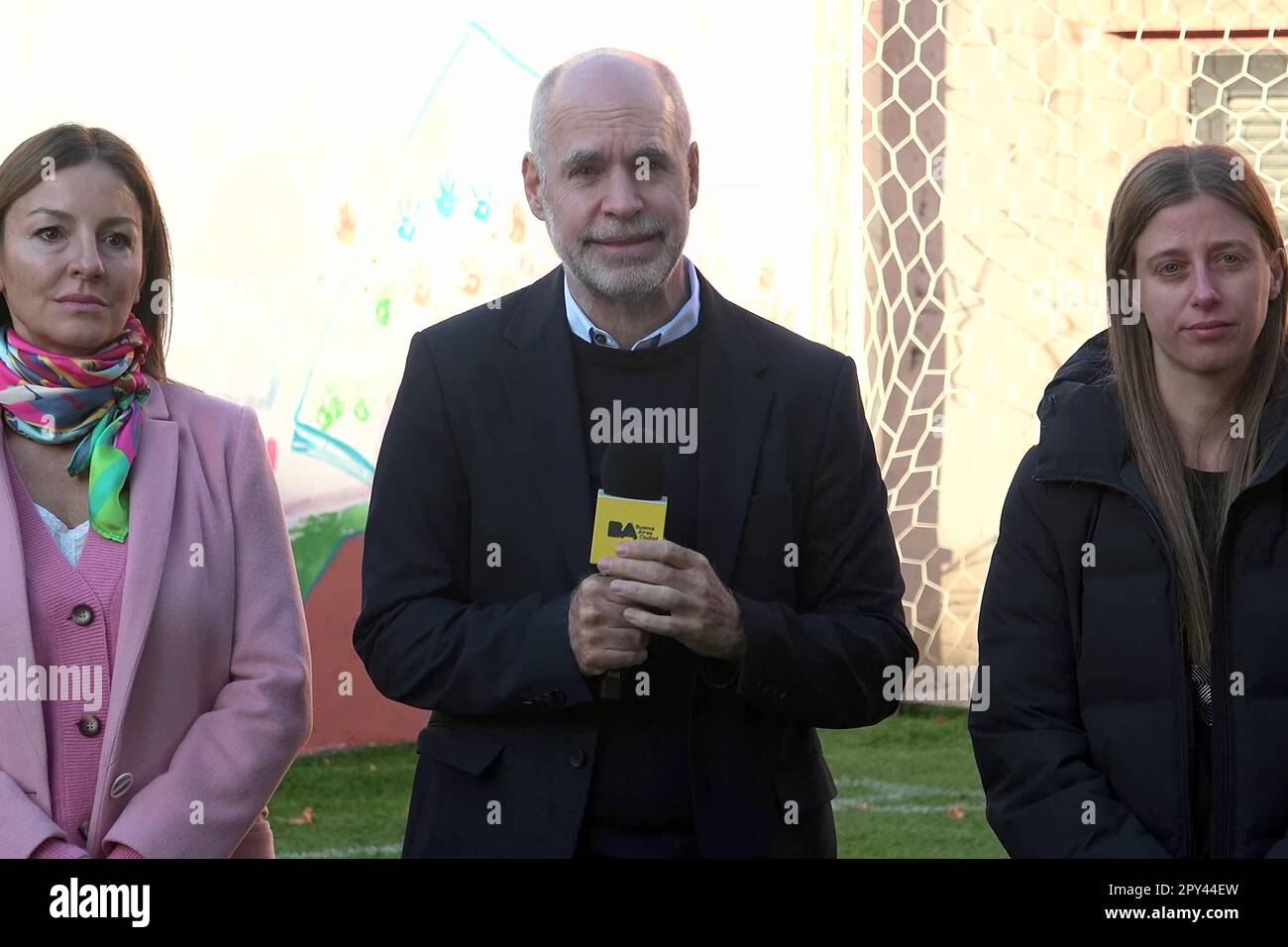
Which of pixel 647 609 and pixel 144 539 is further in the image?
pixel 144 539

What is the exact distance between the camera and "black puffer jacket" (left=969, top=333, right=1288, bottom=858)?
104 inches

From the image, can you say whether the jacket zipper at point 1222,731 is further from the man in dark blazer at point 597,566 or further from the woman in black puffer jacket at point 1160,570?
the man in dark blazer at point 597,566

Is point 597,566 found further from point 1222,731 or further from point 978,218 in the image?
point 978,218

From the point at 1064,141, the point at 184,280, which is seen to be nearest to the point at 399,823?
the point at 184,280

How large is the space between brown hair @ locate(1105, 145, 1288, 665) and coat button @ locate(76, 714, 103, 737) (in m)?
1.80

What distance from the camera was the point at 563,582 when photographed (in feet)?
9.53

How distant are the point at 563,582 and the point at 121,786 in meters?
0.83

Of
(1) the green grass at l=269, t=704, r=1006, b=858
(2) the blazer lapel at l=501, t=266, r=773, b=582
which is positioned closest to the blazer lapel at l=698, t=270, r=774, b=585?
(2) the blazer lapel at l=501, t=266, r=773, b=582

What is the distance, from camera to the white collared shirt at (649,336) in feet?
9.92

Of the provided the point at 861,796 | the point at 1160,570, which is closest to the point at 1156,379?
the point at 1160,570

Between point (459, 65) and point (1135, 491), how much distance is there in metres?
4.40

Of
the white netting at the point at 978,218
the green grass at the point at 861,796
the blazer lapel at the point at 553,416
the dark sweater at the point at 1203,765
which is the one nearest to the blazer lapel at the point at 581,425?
Result: the blazer lapel at the point at 553,416

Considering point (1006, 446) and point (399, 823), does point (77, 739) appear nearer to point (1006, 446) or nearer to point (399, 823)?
point (399, 823)

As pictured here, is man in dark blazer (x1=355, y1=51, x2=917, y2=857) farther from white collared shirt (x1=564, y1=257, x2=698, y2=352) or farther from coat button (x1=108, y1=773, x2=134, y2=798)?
coat button (x1=108, y1=773, x2=134, y2=798)
